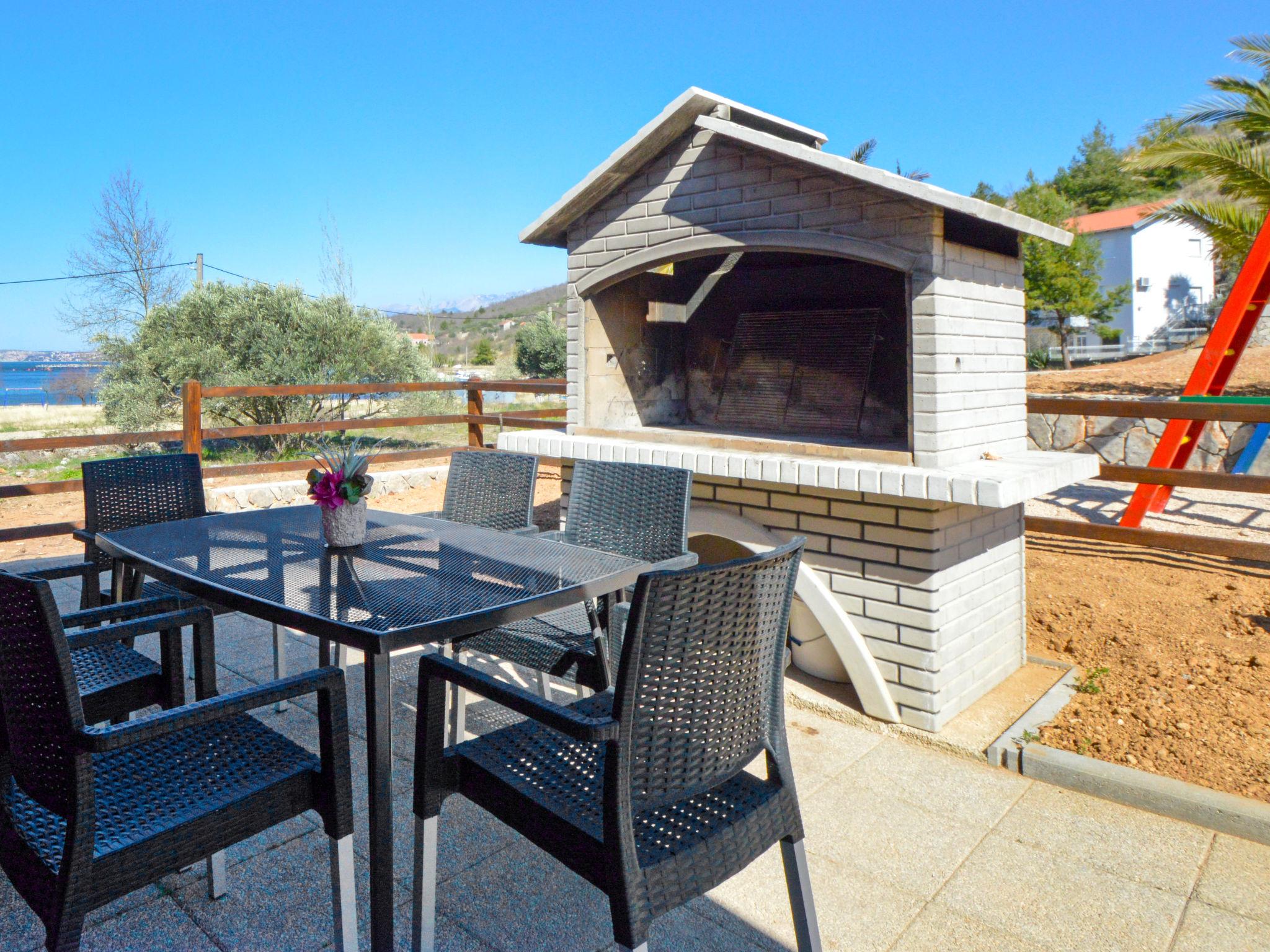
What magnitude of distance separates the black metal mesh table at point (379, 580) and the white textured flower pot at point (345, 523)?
3cm

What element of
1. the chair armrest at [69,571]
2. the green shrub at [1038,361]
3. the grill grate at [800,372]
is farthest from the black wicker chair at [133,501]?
the green shrub at [1038,361]

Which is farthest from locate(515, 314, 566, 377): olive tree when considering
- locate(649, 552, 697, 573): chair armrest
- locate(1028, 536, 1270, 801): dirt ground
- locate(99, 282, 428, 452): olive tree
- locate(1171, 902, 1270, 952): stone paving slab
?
locate(1171, 902, 1270, 952): stone paving slab

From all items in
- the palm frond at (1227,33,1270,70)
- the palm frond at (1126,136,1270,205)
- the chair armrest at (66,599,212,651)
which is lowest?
the chair armrest at (66,599,212,651)

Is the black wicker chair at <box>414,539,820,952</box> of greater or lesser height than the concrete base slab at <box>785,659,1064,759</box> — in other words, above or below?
above

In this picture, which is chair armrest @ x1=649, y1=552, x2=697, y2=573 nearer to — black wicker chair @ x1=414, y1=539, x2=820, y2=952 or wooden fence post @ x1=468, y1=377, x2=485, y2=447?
black wicker chair @ x1=414, y1=539, x2=820, y2=952

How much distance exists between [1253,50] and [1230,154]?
7.25 ft

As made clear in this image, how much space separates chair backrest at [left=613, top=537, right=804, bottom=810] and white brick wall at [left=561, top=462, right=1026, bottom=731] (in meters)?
1.40

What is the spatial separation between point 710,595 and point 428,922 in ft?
3.09

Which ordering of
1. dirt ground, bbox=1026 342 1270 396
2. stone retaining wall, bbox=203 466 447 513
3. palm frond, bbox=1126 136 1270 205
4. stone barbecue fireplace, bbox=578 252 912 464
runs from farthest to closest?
dirt ground, bbox=1026 342 1270 396 < palm frond, bbox=1126 136 1270 205 < stone retaining wall, bbox=203 466 447 513 < stone barbecue fireplace, bbox=578 252 912 464

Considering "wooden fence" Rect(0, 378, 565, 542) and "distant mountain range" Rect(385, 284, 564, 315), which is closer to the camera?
"wooden fence" Rect(0, 378, 565, 542)

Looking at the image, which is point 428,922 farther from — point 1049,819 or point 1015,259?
point 1015,259

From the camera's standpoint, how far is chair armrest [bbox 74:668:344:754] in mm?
1363

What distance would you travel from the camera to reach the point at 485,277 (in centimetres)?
2895

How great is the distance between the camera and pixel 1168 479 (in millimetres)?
4082
